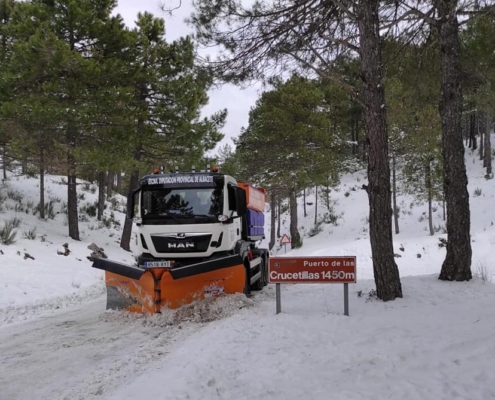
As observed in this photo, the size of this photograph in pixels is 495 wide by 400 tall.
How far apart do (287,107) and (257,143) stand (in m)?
2.76

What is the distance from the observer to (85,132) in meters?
17.4

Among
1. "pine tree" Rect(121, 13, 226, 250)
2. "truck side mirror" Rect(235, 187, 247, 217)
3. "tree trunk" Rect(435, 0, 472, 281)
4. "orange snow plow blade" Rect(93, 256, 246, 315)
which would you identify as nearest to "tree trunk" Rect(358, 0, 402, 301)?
"tree trunk" Rect(435, 0, 472, 281)

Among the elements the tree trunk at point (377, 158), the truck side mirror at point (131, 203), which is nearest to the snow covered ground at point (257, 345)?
the tree trunk at point (377, 158)

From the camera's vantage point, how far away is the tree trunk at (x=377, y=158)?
7453 mm

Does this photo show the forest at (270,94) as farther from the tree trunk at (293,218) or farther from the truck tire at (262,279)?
the truck tire at (262,279)

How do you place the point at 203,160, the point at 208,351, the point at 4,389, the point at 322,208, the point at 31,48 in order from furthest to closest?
the point at 322,208, the point at 203,160, the point at 31,48, the point at 208,351, the point at 4,389

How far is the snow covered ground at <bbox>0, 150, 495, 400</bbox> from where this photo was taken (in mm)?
4203

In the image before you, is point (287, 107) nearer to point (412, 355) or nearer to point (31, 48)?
point (31, 48)

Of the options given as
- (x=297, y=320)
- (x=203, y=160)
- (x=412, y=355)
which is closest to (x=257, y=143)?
(x=203, y=160)

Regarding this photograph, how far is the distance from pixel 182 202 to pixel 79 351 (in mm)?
3690

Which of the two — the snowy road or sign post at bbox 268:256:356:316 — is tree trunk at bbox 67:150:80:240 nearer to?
the snowy road

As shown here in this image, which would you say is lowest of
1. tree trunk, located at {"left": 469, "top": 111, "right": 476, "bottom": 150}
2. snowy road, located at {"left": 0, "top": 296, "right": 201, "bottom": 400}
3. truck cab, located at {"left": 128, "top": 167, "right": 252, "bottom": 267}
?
snowy road, located at {"left": 0, "top": 296, "right": 201, "bottom": 400}

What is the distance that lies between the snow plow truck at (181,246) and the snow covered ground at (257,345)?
0.36 meters

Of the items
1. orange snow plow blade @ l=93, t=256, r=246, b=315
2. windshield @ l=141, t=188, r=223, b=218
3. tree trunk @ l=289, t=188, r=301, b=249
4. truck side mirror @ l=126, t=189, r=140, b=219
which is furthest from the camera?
tree trunk @ l=289, t=188, r=301, b=249
